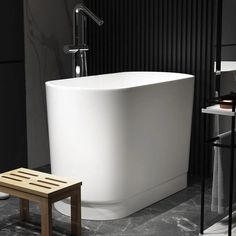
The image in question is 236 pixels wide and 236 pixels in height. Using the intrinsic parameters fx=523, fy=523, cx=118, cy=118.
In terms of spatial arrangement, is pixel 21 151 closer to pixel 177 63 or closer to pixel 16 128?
pixel 16 128

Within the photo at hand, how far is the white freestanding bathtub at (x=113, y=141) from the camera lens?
9.35ft

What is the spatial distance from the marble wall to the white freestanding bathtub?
0.99 m

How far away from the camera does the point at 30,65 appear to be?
396 centimetres

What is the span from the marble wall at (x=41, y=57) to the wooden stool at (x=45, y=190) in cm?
119

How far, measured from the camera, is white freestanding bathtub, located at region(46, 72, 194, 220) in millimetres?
2850

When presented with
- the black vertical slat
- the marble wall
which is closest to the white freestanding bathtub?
the black vertical slat

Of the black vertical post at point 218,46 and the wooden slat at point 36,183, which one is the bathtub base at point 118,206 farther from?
the black vertical post at point 218,46

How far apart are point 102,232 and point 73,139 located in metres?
0.53

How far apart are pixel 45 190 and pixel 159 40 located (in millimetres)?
1761

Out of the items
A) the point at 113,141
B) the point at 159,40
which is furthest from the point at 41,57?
the point at 113,141

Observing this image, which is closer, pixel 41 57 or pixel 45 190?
pixel 45 190

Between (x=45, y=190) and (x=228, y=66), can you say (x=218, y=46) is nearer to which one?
(x=228, y=66)

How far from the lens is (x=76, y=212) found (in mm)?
2744

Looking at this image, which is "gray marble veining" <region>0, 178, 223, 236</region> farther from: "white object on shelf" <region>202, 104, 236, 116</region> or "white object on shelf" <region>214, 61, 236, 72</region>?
"white object on shelf" <region>214, 61, 236, 72</region>
